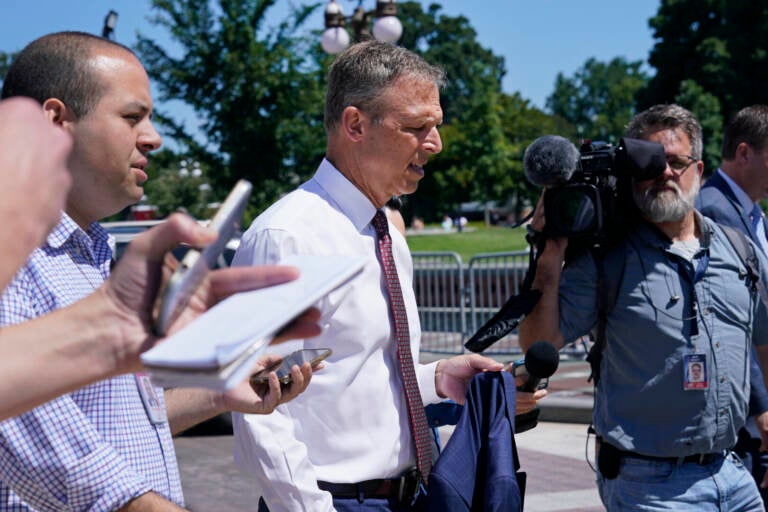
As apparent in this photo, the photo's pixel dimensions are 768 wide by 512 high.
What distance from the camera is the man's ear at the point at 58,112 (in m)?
2.13

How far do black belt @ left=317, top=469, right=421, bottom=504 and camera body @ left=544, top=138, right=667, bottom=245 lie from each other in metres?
1.21

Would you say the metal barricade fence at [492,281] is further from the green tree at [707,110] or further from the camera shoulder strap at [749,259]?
the green tree at [707,110]

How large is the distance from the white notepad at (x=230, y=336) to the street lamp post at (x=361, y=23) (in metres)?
13.2

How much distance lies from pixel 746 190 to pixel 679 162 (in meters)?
1.32

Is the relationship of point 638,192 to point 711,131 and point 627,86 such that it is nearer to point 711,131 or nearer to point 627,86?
point 711,131

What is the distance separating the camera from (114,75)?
85.9 inches

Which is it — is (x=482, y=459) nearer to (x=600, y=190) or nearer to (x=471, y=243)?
(x=600, y=190)

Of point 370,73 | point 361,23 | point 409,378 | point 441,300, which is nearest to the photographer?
point 409,378

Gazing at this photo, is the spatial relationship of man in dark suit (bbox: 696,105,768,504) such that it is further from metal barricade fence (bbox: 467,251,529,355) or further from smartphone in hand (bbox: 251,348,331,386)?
metal barricade fence (bbox: 467,251,529,355)

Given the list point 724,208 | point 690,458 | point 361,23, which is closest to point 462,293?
point 361,23

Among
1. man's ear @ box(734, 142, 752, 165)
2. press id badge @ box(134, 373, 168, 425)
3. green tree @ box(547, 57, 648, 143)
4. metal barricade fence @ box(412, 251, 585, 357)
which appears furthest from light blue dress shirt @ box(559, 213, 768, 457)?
green tree @ box(547, 57, 648, 143)

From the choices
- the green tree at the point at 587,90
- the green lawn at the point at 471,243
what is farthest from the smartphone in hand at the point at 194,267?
the green tree at the point at 587,90

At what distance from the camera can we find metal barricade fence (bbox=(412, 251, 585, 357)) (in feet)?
44.2

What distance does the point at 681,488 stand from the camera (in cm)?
357
